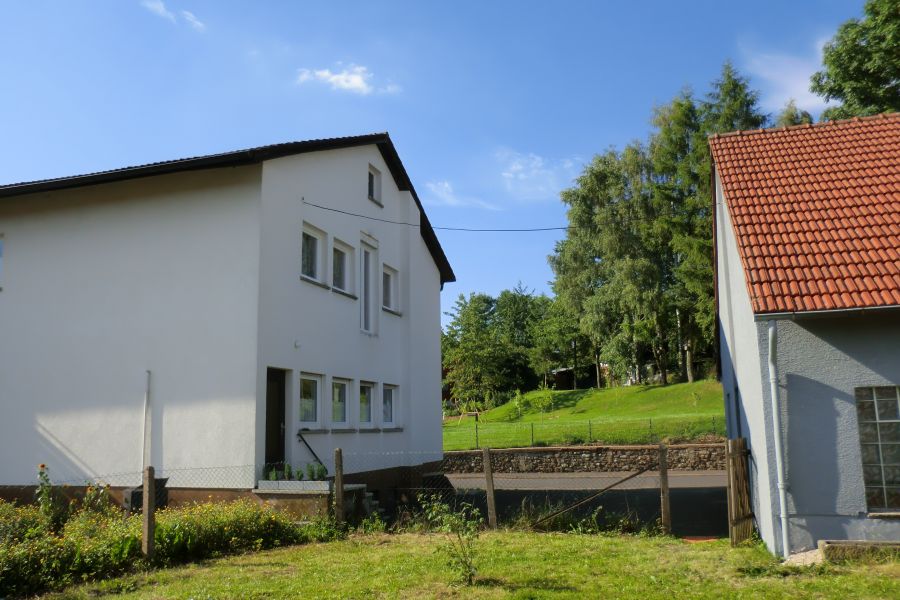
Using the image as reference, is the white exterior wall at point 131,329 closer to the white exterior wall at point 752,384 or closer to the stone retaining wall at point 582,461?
the white exterior wall at point 752,384

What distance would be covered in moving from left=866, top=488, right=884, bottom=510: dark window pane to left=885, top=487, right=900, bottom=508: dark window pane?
0.07 m

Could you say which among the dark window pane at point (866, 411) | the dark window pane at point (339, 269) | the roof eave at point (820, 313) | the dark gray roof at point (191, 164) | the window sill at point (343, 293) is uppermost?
the dark gray roof at point (191, 164)

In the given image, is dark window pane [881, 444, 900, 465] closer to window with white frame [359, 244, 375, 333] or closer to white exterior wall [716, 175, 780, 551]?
white exterior wall [716, 175, 780, 551]

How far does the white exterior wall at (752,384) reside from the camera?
9.47 metres

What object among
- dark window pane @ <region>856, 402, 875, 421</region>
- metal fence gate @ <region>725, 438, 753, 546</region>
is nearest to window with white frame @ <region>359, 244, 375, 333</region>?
metal fence gate @ <region>725, 438, 753, 546</region>

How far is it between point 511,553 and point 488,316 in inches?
3029

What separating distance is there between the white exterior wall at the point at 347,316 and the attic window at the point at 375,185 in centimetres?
17

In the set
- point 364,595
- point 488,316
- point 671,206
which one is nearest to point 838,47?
point 671,206

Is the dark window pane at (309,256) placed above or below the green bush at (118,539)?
above

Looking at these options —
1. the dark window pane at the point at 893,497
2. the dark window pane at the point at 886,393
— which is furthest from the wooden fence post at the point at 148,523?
the dark window pane at the point at 886,393

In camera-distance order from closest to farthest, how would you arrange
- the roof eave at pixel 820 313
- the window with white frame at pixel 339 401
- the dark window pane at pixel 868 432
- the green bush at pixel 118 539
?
1. the green bush at pixel 118 539
2. the roof eave at pixel 820 313
3. the dark window pane at pixel 868 432
4. the window with white frame at pixel 339 401

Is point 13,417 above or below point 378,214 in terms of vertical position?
below

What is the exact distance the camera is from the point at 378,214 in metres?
19.3

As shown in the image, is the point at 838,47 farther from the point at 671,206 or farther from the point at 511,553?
the point at 511,553
